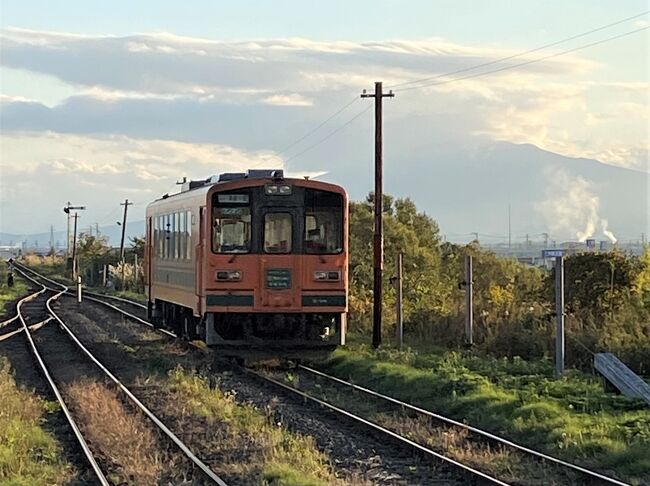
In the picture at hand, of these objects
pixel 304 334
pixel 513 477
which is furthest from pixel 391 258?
pixel 513 477

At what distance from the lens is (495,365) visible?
17781 millimetres

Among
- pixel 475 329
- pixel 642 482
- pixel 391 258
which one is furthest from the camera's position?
pixel 391 258

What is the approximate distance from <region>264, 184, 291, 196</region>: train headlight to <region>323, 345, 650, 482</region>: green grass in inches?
126

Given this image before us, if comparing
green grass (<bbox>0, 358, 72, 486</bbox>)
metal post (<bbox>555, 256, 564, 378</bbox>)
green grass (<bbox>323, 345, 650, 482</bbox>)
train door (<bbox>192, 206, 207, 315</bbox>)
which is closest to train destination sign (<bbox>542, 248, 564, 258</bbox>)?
metal post (<bbox>555, 256, 564, 378</bbox>)

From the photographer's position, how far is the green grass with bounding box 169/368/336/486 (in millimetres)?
9992

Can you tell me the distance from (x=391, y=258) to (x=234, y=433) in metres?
45.0

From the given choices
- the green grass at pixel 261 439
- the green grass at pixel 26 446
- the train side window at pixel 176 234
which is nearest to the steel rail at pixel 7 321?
the train side window at pixel 176 234

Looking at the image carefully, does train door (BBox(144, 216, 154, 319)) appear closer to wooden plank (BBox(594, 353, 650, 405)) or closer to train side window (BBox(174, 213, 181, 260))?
train side window (BBox(174, 213, 181, 260))

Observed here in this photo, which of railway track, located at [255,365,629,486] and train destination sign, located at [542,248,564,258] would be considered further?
train destination sign, located at [542,248,564,258]

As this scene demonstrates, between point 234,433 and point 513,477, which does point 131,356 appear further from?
point 513,477

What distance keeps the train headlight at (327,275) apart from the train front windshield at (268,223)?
324 millimetres

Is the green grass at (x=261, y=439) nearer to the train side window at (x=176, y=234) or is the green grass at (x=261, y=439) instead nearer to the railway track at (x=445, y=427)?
the railway track at (x=445, y=427)

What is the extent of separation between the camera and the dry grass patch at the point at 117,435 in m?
10.6

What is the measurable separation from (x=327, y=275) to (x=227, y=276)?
5.57 ft
